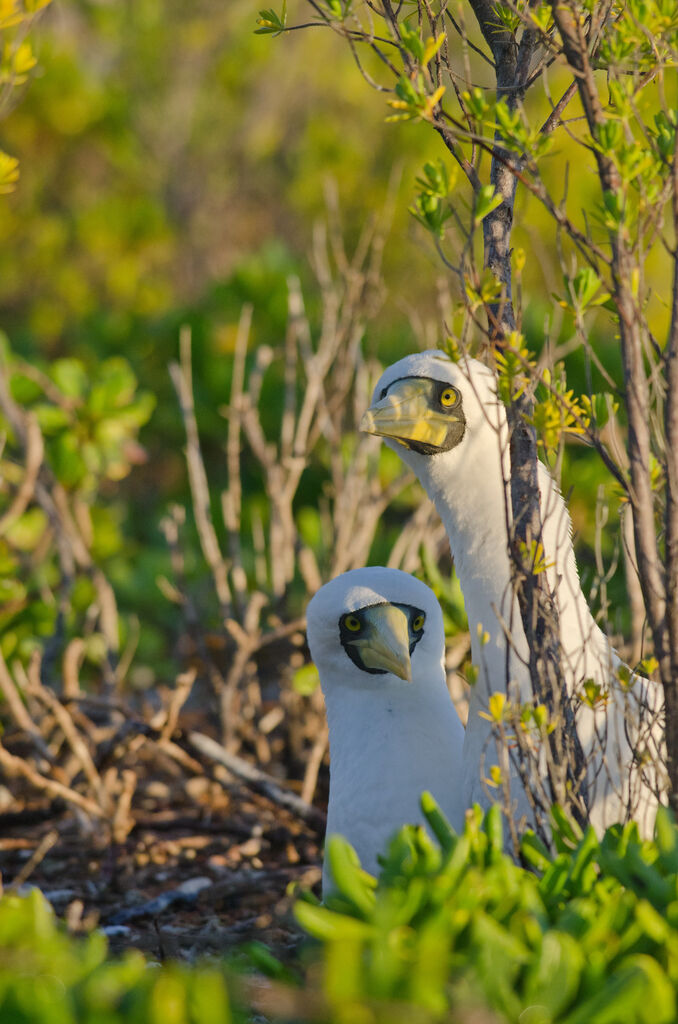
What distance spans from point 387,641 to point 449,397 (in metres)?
0.61

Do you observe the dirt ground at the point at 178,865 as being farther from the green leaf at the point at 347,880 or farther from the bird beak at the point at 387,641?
the green leaf at the point at 347,880

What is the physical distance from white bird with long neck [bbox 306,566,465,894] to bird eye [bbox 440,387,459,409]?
482 millimetres

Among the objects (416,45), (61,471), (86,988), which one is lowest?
(86,988)

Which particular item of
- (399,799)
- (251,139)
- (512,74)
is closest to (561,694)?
(399,799)

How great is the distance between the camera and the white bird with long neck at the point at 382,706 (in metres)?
2.81

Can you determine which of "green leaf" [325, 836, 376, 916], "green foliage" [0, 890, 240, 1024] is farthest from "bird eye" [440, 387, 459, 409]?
"green foliage" [0, 890, 240, 1024]

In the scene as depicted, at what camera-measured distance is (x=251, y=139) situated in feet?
50.3

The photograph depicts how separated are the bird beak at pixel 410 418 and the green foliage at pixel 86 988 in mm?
1396

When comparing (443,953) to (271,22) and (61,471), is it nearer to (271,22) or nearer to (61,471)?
(271,22)

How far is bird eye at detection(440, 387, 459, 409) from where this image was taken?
110 inches

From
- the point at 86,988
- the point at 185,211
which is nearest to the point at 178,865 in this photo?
the point at 86,988

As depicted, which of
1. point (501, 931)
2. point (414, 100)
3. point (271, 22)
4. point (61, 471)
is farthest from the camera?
point (61, 471)

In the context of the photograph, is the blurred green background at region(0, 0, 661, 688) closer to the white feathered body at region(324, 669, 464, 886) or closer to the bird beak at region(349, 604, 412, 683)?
the bird beak at region(349, 604, 412, 683)

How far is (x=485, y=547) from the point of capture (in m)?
2.80
